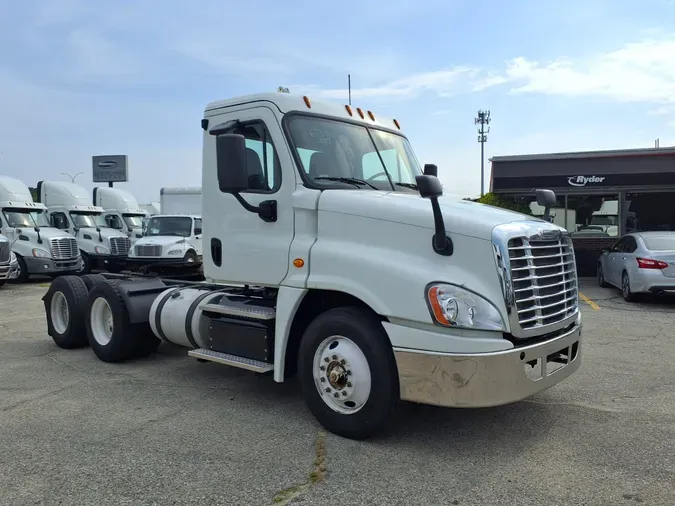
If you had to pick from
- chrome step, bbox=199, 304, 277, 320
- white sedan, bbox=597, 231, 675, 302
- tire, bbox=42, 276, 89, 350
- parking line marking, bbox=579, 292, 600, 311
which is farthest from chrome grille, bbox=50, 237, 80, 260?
white sedan, bbox=597, 231, 675, 302

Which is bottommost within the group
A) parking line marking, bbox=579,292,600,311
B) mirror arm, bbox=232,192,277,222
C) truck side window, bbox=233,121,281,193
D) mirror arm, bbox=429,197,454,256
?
parking line marking, bbox=579,292,600,311

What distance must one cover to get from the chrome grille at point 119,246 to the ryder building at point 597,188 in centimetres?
1353

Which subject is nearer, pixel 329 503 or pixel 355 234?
pixel 329 503

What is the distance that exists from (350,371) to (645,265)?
955 cm

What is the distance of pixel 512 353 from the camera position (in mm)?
3943

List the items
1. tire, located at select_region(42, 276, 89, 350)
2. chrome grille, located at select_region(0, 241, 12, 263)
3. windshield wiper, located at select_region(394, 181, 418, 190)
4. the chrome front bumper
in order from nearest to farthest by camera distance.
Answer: the chrome front bumper → windshield wiper, located at select_region(394, 181, 418, 190) → tire, located at select_region(42, 276, 89, 350) → chrome grille, located at select_region(0, 241, 12, 263)

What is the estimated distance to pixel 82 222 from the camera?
2230 centimetres

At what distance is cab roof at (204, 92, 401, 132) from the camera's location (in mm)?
5082

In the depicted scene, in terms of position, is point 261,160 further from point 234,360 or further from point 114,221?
point 114,221

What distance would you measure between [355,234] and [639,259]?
950cm

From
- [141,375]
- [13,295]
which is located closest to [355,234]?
[141,375]

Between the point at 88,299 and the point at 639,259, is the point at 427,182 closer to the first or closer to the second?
the point at 88,299

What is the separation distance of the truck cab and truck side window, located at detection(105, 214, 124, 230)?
20.5 feet

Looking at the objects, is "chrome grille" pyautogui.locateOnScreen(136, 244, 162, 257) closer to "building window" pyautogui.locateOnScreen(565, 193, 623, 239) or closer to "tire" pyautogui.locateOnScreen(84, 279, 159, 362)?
"tire" pyautogui.locateOnScreen(84, 279, 159, 362)
